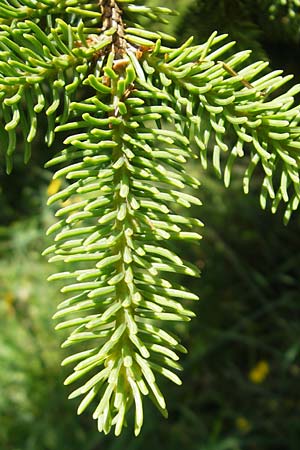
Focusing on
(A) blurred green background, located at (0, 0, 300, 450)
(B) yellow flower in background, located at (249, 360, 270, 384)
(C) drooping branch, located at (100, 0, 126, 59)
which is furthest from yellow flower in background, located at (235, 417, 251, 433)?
(C) drooping branch, located at (100, 0, 126, 59)

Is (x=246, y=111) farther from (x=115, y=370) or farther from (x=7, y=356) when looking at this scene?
(x=7, y=356)

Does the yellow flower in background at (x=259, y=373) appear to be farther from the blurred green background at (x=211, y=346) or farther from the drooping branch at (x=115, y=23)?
the drooping branch at (x=115, y=23)

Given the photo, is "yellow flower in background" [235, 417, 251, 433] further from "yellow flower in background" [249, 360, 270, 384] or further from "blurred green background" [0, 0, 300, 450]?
"yellow flower in background" [249, 360, 270, 384]

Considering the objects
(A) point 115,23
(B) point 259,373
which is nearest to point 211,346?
(B) point 259,373

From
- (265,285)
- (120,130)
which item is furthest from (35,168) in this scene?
(265,285)

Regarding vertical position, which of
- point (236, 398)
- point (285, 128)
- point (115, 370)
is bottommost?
point (236, 398)

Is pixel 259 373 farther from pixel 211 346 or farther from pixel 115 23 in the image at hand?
pixel 115 23
